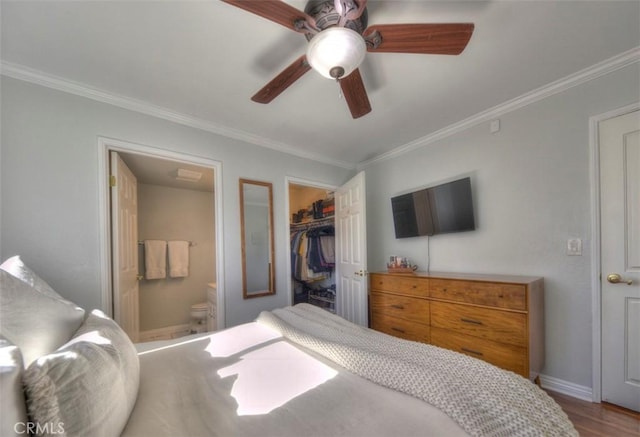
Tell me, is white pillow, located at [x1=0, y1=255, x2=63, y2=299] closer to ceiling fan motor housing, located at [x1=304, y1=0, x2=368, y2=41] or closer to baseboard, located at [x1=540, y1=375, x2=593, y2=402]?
ceiling fan motor housing, located at [x1=304, y1=0, x2=368, y2=41]

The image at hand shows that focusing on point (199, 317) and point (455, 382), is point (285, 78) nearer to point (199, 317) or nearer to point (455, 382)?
point (455, 382)

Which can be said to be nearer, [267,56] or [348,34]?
[348,34]

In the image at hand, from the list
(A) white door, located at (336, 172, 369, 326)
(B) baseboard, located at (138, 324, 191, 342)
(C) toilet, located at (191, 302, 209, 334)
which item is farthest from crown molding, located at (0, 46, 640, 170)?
(B) baseboard, located at (138, 324, 191, 342)

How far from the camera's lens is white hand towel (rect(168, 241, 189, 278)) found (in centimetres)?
372

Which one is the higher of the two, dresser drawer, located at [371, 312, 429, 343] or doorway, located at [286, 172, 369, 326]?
doorway, located at [286, 172, 369, 326]

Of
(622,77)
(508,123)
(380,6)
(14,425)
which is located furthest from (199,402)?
(622,77)

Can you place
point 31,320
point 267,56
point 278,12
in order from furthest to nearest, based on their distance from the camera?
point 267,56, point 278,12, point 31,320

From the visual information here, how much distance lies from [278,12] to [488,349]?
247 cm

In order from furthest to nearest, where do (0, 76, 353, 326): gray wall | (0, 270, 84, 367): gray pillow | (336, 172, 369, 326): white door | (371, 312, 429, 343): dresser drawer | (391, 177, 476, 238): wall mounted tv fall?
(336, 172, 369, 326): white door → (391, 177, 476, 238): wall mounted tv → (371, 312, 429, 343): dresser drawer → (0, 76, 353, 326): gray wall → (0, 270, 84, 367): gray pillow

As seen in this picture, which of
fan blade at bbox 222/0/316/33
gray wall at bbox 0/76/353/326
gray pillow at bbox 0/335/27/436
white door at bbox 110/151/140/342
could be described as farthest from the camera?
white door at bbox 110/151/140/342

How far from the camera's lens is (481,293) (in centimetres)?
192

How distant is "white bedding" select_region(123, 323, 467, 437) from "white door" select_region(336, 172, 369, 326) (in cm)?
171

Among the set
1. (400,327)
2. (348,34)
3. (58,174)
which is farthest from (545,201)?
(58,174)

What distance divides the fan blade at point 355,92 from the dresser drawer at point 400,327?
191cm
